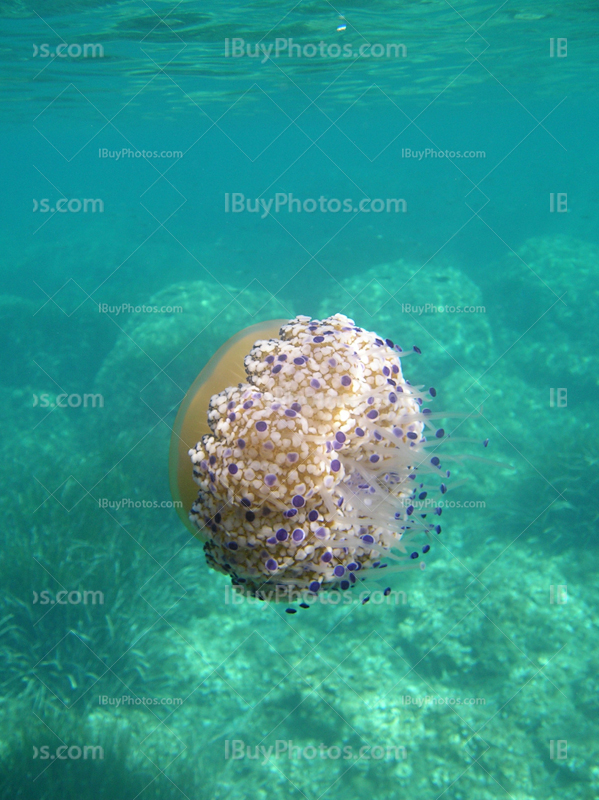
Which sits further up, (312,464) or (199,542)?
(312,464)

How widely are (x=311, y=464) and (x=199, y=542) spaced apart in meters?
5.67

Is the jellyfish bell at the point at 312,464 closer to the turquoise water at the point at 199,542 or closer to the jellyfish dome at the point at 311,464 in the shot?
the jellyfish dome at the point at 311,464

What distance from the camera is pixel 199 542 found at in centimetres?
741

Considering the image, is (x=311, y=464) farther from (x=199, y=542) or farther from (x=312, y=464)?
(x=199, y=542)

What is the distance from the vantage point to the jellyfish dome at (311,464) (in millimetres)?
2379

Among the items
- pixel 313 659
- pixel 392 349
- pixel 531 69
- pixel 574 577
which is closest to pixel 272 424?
pixel 392 349

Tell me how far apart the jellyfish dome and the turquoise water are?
3.54 feet

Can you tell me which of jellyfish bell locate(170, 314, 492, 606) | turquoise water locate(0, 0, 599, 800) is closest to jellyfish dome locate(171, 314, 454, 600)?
jellyfish bell locate(170, 314, 492, 606)

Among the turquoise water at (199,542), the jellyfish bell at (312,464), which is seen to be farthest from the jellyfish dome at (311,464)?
the turquoise water at (199,542)

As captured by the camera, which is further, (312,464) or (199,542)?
(199,542)

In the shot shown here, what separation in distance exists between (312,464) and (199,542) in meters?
5.67

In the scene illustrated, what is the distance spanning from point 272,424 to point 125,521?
19.4 feet

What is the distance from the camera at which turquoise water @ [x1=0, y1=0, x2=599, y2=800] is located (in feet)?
18.8

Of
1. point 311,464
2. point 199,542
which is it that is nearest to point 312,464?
point 311,464
